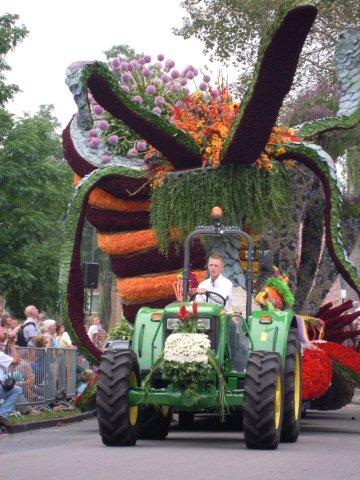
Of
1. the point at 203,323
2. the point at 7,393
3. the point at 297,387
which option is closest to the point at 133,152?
the point at 7,393

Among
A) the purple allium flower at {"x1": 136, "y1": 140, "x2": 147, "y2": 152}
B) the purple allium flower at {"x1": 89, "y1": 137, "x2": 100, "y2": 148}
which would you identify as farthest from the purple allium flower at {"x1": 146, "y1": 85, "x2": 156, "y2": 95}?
the purple allium flower at {"x1": 89, "y1": 137, "x2": 100, "y2": 148}

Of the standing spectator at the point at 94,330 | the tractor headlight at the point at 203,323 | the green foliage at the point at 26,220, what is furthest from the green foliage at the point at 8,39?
the tractor headlight at the point at 203,323

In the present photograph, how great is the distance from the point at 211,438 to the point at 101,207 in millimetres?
6332

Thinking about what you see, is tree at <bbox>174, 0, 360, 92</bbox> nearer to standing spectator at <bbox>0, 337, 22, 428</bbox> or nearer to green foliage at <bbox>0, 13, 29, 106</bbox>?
green foliage at <bbox>0, 13, 29, 106</bbox>

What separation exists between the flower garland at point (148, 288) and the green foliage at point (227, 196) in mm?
878

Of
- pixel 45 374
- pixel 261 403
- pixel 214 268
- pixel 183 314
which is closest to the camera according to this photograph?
pixel 261 403

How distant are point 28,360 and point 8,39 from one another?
22.3 m

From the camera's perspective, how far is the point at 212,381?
1419cm

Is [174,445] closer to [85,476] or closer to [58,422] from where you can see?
[85,476]

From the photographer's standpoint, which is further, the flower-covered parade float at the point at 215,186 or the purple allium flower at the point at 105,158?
the purple allium flower at the point at 105,158

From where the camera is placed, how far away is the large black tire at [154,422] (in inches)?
602

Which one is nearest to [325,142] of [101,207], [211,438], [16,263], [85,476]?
[101,207]

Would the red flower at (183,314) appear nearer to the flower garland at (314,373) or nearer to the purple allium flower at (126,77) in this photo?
the flower garland at (314,373)

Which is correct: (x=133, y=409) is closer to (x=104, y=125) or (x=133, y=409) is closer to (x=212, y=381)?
(x=212, y=381)
